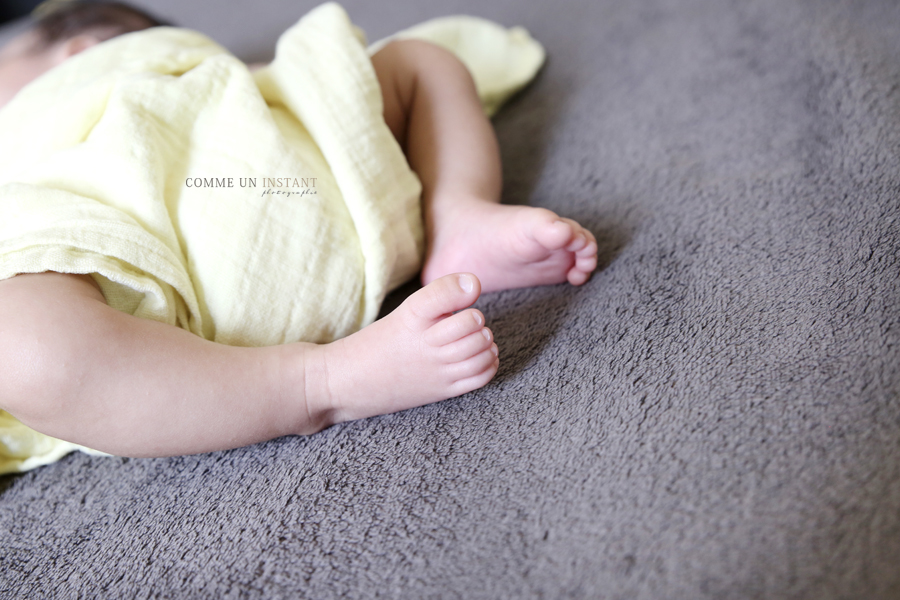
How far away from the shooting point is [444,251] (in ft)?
2.35

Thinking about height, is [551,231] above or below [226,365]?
above

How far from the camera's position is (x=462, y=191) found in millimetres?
751

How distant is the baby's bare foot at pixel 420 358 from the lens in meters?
0.54

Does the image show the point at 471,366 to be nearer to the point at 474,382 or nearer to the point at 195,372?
the point at 474,382

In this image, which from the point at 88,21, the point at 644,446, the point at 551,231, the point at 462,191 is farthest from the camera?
the point at 88,21

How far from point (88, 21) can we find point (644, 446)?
1.06 m

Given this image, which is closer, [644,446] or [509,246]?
[644,446]

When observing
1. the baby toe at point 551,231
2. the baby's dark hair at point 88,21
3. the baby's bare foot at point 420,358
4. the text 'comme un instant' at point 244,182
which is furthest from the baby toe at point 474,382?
the baby's dark hair at point 88,21

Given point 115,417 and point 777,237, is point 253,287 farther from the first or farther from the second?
point 777,237

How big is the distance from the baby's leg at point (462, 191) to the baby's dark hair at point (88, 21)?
0.48 metres

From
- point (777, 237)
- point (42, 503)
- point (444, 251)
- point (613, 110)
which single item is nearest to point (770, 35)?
point (613, 110)

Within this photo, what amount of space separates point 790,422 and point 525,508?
0.21m

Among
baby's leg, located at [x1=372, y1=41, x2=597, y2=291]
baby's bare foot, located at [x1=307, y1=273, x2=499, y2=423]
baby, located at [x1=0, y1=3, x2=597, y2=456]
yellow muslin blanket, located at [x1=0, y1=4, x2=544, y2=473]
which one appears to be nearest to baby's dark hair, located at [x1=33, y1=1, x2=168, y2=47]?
yellow muslin blanket, located at [x1=0, y1=4, x2=544, y2=473]

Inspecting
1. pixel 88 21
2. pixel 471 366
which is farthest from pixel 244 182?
pixel 88 21
